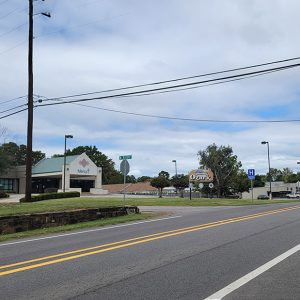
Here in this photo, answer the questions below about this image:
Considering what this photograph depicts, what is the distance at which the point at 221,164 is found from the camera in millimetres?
88062

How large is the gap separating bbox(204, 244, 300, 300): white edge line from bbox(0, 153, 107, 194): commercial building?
2486 inches

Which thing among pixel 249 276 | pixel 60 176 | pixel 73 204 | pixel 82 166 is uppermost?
pixel 82 166

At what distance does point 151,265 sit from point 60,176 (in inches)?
2749

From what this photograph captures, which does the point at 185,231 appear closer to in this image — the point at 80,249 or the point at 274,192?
the point at 80,249

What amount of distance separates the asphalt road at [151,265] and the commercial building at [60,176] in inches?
2350

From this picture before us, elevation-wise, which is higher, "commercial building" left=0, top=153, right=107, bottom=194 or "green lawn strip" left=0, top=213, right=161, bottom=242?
"commercial building" left=0, top=153, right=107, bottom=194

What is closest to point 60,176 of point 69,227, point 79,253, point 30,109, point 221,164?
point 221,164

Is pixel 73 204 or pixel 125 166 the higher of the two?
pixel 125 166

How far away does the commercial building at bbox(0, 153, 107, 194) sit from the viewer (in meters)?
74.6

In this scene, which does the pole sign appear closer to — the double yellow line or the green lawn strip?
the green lawn strip

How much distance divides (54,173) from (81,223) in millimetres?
55978

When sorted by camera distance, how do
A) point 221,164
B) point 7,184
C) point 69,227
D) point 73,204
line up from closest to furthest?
point 69,227 < point 73,204 < point 7,184 < point 221,164

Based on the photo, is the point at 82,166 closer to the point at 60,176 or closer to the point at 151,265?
the point at 60,176

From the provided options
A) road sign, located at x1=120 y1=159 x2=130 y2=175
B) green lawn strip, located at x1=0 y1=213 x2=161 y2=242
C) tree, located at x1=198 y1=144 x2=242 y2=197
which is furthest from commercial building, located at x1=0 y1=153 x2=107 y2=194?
green lawn strip, located at x1=0 y1=213 x2=161 y2=242
